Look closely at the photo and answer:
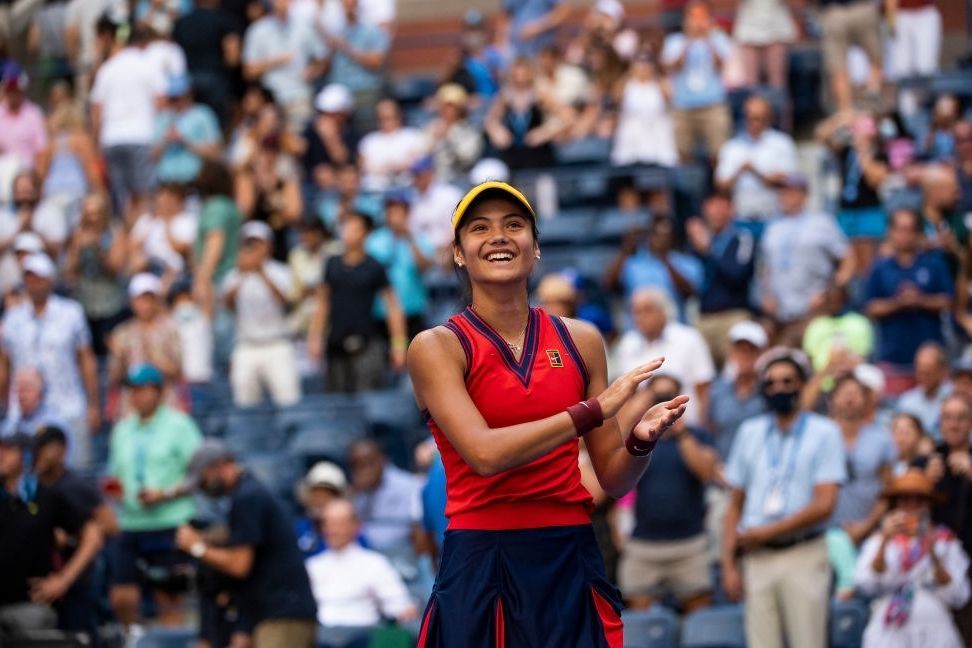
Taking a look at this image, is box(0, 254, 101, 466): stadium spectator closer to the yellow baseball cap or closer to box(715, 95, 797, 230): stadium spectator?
box(715, 95, 797, 230): stadium spectator

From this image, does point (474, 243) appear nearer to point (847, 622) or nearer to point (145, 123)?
point (847, 622)

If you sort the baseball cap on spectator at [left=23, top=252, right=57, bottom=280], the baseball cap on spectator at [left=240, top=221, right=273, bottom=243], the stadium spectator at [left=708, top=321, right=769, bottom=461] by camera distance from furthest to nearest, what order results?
1. the baseball cap on spectator at [left=240, top=221, right=273, bottom=243]
2. the baseball cap on spectator at [left=23, top=252, right=57, bottom=280]
3. the stadium spectator at [left=708, top=321, right=769, bottom=461]

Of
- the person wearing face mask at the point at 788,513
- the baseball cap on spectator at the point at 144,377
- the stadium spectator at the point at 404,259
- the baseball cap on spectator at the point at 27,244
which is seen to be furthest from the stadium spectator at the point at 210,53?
the person wearing face mask at the point at 788,513

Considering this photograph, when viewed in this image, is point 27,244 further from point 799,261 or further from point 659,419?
point 659,419

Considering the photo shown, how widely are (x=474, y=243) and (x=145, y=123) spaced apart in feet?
38.9

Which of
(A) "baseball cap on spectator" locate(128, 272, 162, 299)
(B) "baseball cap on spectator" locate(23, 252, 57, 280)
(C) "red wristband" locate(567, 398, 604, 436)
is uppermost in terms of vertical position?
(B) "baseball cap on spectator" locate(23, 252, 57, 280)

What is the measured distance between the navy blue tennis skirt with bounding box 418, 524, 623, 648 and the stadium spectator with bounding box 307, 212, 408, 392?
842 cm

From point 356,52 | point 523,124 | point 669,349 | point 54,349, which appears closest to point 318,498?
point 669,349

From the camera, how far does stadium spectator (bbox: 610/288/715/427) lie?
1245cm

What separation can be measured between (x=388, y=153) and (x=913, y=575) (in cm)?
823

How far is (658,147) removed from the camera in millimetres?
15977

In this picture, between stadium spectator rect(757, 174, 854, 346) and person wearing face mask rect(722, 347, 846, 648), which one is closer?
person wearing face mask rect(722, 347, 846, 648)

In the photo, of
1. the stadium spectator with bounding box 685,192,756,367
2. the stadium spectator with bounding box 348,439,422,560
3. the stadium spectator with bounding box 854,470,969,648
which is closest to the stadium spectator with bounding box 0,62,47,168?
the stadium spectator with bounding box 348,439,422,560

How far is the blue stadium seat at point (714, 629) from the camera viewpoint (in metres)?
9.80
